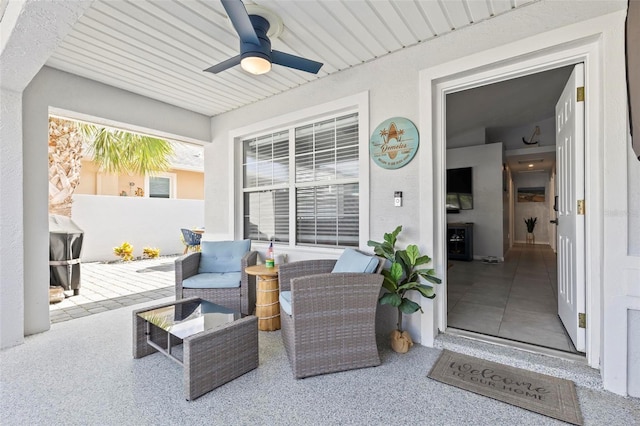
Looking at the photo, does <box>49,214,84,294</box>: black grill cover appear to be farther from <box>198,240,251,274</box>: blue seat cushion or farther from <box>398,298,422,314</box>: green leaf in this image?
<box>398,298,422,314</box>: green leaf

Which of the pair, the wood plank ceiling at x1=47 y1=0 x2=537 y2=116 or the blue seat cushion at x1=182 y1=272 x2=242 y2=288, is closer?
the wood plank ceiling at x1=47 y1=0 x2=537 y2=116

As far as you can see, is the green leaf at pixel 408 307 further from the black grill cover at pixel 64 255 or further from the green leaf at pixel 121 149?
the green leaf at pixel 121 149

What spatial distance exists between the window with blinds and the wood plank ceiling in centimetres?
71

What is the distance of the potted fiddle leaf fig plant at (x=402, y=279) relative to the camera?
2393mm

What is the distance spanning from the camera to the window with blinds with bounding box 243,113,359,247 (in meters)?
3.35

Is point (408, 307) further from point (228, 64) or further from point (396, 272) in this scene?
point (228, 64)

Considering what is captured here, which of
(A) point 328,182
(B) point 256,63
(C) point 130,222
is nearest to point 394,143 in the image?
(A) point 328,182

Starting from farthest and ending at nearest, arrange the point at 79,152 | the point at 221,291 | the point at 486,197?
the point at 486,197
the point at 79,152
the point at 221,291

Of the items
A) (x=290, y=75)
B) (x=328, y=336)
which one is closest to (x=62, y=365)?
(x=328, y=336)

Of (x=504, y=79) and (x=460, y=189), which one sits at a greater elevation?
(x=504, y=79)

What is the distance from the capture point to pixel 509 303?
3.43 m

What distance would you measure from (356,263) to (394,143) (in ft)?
3.93

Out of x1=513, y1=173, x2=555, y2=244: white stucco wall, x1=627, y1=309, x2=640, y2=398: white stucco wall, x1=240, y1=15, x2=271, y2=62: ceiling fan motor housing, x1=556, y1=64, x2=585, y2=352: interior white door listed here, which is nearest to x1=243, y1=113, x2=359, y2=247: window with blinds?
x1=240, y1=15, x2=271, y2=62: ceiling fan motor housing

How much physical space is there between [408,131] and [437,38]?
2.65 feet
